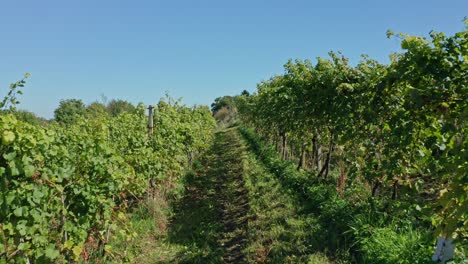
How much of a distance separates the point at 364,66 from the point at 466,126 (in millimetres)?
4463

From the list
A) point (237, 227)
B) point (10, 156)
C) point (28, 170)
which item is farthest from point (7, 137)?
point (237, 227)

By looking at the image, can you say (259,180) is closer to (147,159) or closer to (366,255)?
(147,159)

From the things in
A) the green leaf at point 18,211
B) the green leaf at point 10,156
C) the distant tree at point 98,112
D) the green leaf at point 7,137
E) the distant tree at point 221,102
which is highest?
the distant tree at point 221,102

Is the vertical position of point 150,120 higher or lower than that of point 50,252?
→ higher

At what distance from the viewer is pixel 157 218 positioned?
7.96 m

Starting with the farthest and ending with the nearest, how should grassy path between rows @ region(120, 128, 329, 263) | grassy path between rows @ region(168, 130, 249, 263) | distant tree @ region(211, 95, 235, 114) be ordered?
distant tree @ region(211, 95, 235, 114), grassy path between rows @ region(168, 130, 249, 263), grassy path between rows @ region(120, 128, 329, 263)

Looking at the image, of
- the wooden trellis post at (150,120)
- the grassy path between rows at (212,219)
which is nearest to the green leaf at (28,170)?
the grassy path between rows at (212,219)

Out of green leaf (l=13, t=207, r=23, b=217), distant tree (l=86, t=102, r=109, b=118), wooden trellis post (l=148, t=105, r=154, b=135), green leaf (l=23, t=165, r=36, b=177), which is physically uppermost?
distant tree (l=86, t=102, r=109, b=118)

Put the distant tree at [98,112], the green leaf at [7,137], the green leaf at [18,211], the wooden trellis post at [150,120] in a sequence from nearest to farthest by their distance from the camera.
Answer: the green leaf at [7,137]
the green leaf at [18,211]
the wooden trellis post at [150,120]
the distant tree at [98,112]

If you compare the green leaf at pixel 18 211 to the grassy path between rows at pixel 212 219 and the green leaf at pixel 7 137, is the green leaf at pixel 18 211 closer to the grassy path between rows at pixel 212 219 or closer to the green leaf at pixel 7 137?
the green leaf at pixel 7 137

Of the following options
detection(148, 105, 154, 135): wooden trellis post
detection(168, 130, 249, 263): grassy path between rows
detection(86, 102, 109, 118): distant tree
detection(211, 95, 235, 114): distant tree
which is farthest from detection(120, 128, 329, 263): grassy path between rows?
detection(211, 95, 235, 114): distant tree

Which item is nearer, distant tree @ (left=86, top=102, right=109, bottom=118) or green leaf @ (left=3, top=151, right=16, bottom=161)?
green leaf @ (left=3, top=151, right=16, bottom=161)

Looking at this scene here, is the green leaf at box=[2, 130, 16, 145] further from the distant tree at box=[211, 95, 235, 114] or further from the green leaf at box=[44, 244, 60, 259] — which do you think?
the distant tree at box=[211, 95, 235, 114]

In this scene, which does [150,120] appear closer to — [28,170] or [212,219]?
[212,219]
